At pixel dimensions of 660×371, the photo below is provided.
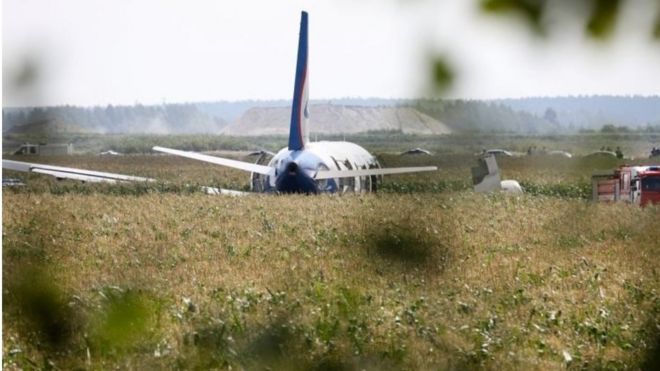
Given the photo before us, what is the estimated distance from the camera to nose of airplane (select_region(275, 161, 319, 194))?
61.5 feet

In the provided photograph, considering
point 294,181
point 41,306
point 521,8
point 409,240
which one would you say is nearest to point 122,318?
point 41,306

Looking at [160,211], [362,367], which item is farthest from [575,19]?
[160,211]

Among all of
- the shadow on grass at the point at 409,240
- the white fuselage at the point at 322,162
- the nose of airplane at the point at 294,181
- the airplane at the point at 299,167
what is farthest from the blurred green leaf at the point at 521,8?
the nose of airplane at the point at 294,181

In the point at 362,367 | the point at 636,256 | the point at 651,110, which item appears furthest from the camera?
the point at 636,256

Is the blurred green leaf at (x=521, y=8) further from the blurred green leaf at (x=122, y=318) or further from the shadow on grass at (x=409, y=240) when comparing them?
the blurred green leaf at (x=122, y=318)

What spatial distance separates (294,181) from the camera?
1881 cm

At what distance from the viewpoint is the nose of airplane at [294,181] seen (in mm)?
18734

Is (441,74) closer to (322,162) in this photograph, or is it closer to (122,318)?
(122,318)

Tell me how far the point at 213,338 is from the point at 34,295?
0.30 meters

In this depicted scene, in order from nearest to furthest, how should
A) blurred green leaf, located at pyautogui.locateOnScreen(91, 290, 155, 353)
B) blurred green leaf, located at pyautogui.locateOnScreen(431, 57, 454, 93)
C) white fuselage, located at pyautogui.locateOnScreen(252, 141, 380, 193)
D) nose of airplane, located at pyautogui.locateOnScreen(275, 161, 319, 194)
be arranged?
blurred green leaf, located at pyautogui.locateOnScreen(431, 57, 454, 93) < blurred green leaf, located at pyautogui.locateOnScreen(91, 290, 155, 353) < nose of airplane, located at pyautogui.locateOnScreen(275, 161, 319, 194) < white fuselage, located at pyautogui.locateOnScreen(252, 141, 380, 193)

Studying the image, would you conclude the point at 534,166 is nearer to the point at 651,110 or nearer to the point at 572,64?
the point at 651,110

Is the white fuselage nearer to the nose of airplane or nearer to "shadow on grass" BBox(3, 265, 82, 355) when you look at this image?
the nose of airplane

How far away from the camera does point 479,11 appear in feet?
2.45

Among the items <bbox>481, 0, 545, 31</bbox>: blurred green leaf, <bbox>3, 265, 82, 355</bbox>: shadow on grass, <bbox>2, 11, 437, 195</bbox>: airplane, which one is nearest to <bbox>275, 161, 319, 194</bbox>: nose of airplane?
<bbox>2, 11, 437, 195</bbox>: airplane
